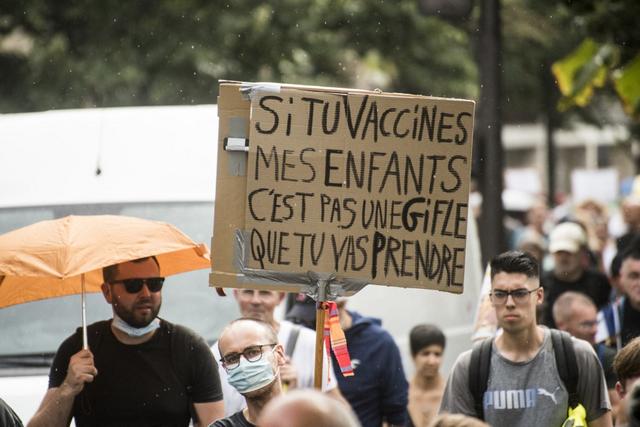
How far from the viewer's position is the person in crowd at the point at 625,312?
8891 millimetres

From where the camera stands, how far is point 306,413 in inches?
159

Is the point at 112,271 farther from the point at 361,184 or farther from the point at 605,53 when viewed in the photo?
the point at 605,53

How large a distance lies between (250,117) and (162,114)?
Answer: 2810 millimetres

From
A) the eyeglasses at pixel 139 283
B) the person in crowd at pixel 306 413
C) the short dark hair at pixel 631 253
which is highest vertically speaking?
the short dark hair at pixel 631 253

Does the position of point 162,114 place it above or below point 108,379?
above

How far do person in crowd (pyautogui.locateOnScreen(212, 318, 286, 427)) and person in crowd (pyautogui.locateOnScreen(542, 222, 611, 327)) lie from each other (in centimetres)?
456

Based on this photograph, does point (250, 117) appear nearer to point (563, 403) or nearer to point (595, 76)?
point (563, 403)

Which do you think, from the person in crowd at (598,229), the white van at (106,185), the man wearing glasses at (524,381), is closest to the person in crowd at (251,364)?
the man wearing glasses at (524,381)

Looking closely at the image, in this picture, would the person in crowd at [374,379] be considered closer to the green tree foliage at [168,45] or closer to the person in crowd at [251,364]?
the person in crowd at [251,364]

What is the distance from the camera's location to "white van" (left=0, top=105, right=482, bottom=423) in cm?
819

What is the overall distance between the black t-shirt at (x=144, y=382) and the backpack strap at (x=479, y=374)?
114 cm

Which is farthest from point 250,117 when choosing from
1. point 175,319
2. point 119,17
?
point 119,17

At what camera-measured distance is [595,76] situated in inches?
621

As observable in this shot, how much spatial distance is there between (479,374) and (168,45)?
44.9 ft
